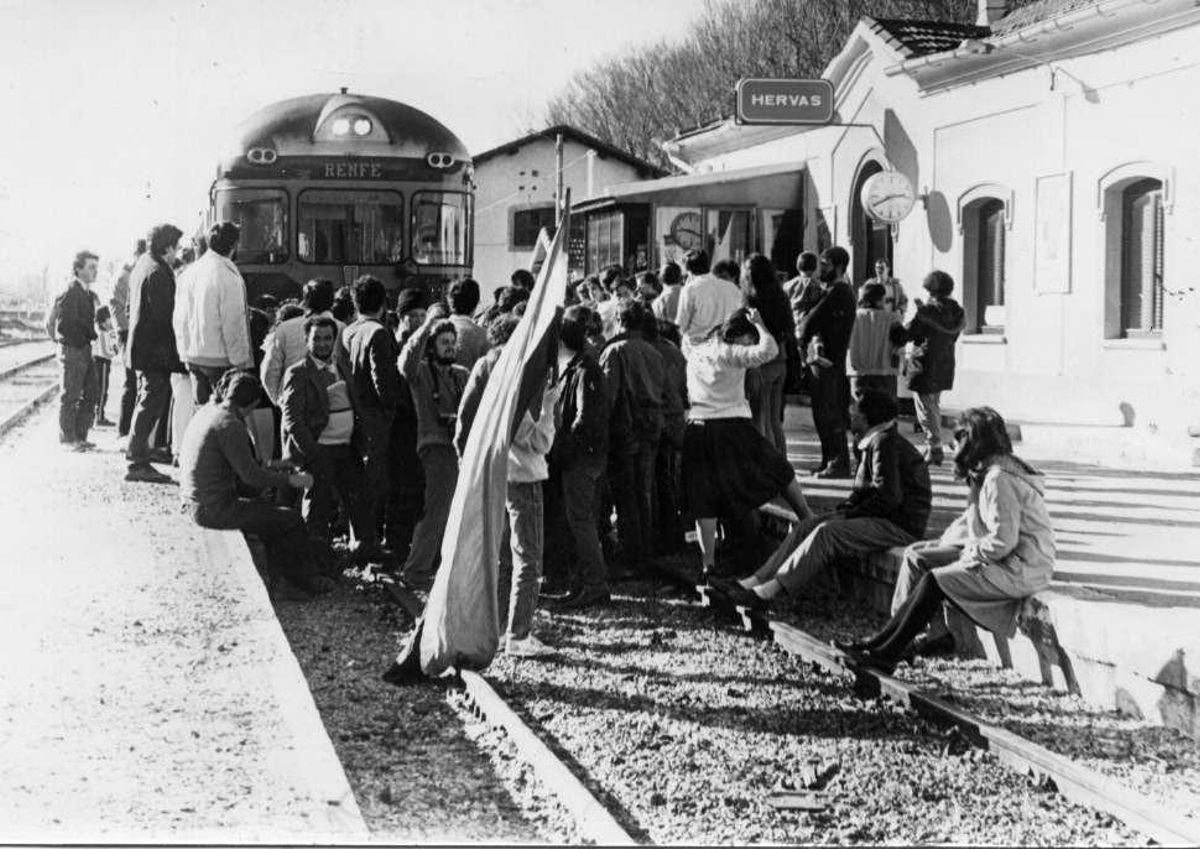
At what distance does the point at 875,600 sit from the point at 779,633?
36.4 inches

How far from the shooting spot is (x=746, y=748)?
6.34 m

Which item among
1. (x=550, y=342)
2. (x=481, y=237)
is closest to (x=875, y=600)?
(x=550, y=342)

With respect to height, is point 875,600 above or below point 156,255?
below

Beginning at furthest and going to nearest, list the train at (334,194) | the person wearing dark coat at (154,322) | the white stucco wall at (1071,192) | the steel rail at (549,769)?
the train at (334,194), the white stucco wall at (1071,192), the person wearing dark coat at (154,322), the steel rail at (549,769)

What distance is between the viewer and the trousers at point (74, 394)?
14289mm

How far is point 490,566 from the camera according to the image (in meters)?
6.44

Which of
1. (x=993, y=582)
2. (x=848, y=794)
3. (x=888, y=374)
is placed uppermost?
(x=888, y=374)

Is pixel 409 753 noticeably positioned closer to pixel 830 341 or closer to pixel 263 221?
pixel 830 341

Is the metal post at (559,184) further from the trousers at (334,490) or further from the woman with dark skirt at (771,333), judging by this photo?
the trousers at (334,490)

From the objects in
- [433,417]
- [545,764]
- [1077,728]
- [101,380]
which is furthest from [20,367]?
[1077,728]

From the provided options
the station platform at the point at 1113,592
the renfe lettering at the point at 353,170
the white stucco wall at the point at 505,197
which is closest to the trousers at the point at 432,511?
the station platform at the point at 1113,592

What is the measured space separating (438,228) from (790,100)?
3643mm

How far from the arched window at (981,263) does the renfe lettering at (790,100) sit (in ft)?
11.2

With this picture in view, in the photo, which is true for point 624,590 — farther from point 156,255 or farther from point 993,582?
point 156,255
